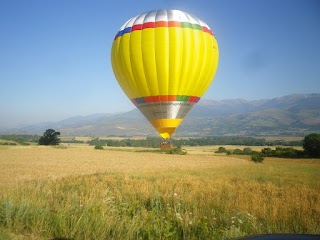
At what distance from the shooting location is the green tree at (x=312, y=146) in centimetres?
6481

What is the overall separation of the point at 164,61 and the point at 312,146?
169 feet

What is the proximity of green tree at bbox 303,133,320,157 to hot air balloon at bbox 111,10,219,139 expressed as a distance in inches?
1839

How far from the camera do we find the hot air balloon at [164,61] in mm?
26734

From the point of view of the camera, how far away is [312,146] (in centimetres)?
6531

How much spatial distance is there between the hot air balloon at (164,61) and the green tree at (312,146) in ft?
153

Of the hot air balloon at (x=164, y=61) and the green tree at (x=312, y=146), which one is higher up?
the hot air balloon at (x=164, y=61)

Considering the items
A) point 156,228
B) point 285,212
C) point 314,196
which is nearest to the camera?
point 156,228

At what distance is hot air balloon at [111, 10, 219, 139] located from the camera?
26.7m

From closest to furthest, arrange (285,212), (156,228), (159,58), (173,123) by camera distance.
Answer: (156,228), (285,212), (159,58), (173,123)

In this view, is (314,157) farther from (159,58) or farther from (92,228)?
(92,228)

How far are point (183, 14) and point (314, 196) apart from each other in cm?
2049

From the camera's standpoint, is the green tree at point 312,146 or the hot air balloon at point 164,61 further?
the green tree at point 312,146

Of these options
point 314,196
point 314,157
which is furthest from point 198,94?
point 314,157

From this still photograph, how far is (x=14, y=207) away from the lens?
6.91 metres
